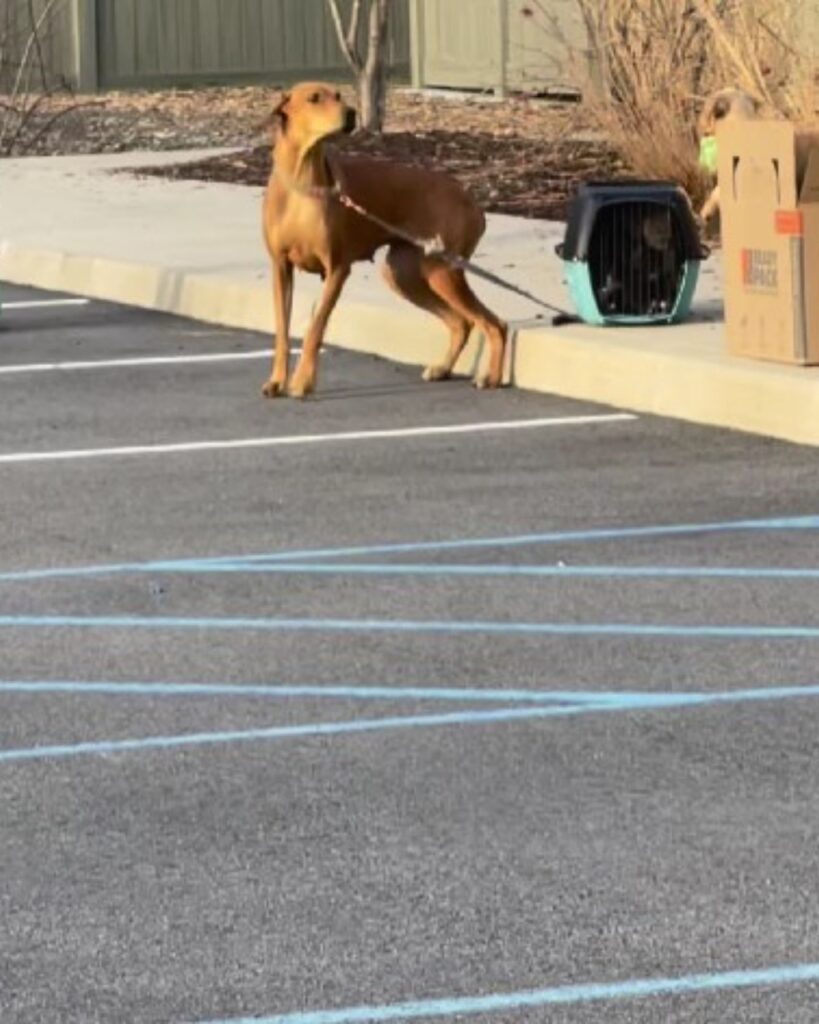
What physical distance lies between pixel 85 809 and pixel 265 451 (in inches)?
208

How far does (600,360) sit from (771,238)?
0.96 meters

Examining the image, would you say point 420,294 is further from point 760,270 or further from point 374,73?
point 374,73

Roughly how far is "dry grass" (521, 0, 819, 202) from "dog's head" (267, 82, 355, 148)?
18.2 ft

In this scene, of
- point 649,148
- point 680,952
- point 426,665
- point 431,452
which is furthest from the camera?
point 649,148

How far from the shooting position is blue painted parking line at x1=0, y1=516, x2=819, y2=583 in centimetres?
980

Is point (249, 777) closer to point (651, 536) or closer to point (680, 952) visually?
point (680, 952)

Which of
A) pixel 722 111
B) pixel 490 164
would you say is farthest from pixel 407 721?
pixel 490 164

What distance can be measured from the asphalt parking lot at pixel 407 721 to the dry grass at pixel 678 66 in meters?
6.46

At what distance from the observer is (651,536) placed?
33.6 ft

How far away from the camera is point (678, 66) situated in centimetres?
2033

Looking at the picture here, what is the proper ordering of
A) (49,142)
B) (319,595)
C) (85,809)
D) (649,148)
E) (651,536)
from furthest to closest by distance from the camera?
(49,142)
(649,148)
(651,536)
(319,595)
(85,809)

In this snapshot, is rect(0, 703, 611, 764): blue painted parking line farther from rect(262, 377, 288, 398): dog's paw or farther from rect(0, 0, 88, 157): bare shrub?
rect(0, 0, 88, 157): bare shrub

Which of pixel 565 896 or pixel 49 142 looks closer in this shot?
pixel 565 896

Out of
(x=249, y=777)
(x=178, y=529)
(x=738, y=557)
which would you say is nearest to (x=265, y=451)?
(x=178, y=529)
